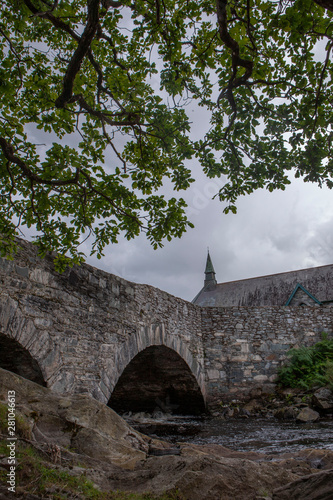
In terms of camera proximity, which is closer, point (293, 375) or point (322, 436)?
point (322, 436)

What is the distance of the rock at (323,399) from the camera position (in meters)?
8.30

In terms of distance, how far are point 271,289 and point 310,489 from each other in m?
23.1

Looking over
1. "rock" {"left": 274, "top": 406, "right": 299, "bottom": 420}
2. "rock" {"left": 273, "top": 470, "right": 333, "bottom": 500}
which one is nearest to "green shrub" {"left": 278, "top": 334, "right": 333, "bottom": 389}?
"rock" {"left": 274, "top": 406, "right": 299, "bottom": 420}

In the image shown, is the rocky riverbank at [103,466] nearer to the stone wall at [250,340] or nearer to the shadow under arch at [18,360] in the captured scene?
the shadow under arch at [18,360]

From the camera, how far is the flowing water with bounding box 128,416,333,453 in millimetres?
→ 5430

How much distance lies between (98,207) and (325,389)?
7.77 meters

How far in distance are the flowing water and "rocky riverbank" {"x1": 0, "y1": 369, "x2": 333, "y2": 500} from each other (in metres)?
2.15

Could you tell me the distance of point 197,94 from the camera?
455 cm

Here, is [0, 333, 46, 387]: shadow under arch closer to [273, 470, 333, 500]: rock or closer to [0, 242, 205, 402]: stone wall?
[0, 242, 205, 402]: stone wall

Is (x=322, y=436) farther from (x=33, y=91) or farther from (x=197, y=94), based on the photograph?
(x=33, y=91)

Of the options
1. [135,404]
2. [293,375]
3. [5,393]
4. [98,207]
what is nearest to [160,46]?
[98,207]

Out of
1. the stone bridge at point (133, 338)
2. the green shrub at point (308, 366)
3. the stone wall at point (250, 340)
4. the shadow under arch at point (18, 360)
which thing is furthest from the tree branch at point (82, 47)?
the green shrub at point (308, 366)

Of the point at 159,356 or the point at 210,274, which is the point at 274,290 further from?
the point at 159,356

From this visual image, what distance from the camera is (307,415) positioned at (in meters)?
7.94
